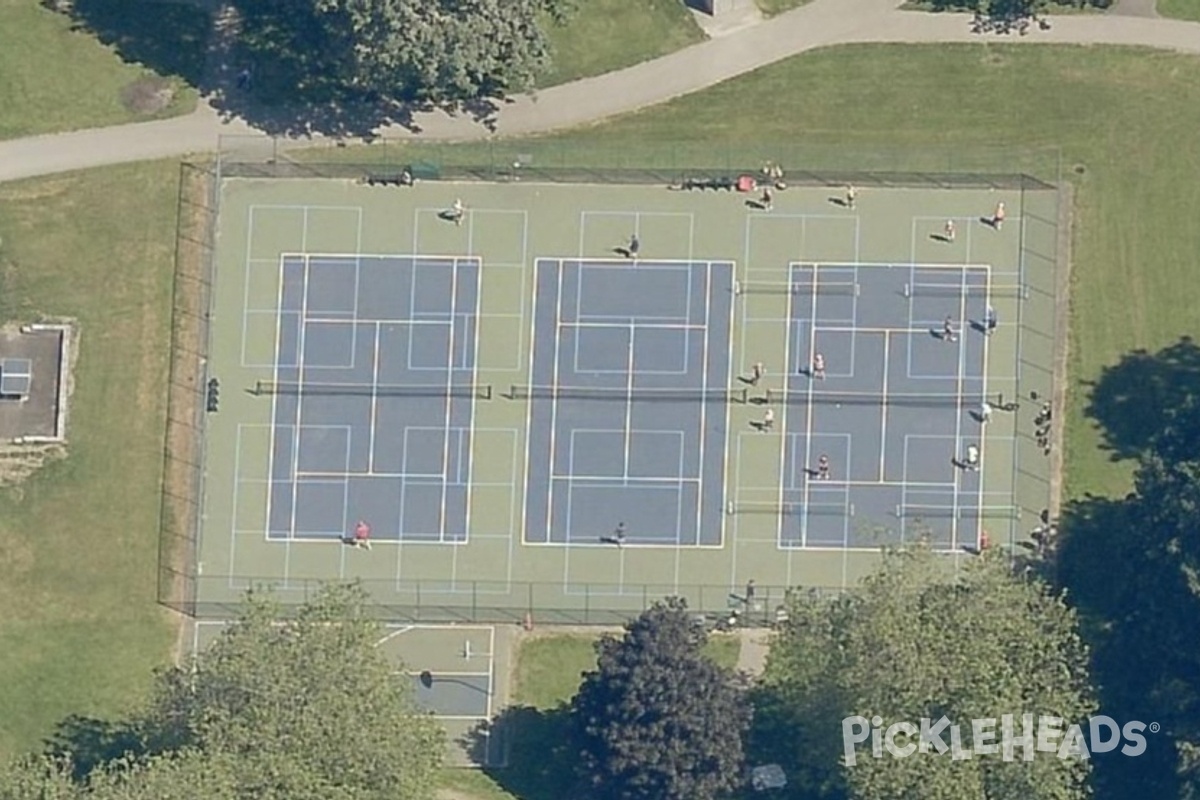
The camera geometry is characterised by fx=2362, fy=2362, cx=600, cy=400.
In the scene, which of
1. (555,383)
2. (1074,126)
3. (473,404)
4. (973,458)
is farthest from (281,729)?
(1074,126)

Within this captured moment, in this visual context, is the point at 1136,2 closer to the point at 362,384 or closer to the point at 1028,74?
the point at 1028,74

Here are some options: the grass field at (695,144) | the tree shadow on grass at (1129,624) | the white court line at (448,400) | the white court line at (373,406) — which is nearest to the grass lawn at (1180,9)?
the grass field at (695,144)

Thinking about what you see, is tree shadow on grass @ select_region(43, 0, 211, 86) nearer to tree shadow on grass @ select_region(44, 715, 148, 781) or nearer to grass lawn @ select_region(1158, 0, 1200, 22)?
tree shadow on grass @ select_region(44, 715, 148, 781)

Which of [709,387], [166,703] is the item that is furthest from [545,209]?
[166,703]

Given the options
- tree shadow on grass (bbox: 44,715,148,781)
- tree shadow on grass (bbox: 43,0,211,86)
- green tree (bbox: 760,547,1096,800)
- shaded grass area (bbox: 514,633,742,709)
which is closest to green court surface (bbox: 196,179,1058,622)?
shaded grass area (bbox: 514,633,742,709)

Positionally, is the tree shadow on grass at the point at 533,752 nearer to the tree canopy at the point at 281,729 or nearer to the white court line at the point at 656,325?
the tree canopy at the point at 281,729
